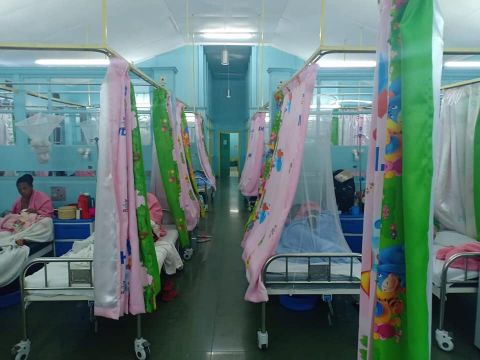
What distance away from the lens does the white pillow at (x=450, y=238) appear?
305 centimetres

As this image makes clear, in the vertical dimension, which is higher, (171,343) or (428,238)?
(428,238)

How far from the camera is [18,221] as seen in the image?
11.8ft

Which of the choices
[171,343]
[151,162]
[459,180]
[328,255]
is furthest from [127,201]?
[459,180]

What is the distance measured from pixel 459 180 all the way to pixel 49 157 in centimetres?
453

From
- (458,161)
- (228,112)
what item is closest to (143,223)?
(458,161)

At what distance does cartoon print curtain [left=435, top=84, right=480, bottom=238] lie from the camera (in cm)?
308

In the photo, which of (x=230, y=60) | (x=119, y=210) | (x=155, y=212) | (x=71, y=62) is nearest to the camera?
(x=119, y=210)

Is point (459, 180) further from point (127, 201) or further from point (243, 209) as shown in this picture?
point (243, 209)

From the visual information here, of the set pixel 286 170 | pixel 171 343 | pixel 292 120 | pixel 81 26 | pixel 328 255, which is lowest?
pixel 171 343

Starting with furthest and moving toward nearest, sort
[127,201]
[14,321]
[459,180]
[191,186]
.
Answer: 1. [191,186]
2. [459,180]
3. [14,321]
4. [127,201]

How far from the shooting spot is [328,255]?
2367mm

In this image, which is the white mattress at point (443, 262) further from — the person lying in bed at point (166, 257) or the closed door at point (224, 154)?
the closed door at point (224, 154)

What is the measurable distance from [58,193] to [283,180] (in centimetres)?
306

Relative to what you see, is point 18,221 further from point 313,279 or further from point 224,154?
point 224,154
